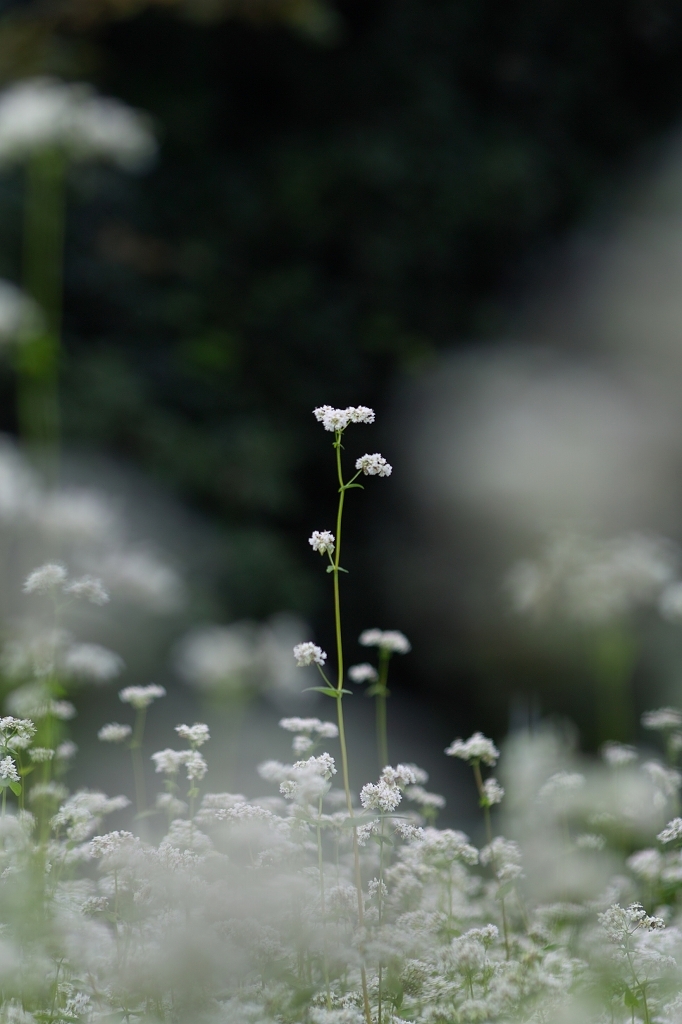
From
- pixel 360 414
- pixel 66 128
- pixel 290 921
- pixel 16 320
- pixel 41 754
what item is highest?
pixel 66 128

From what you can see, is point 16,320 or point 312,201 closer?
point 16,320

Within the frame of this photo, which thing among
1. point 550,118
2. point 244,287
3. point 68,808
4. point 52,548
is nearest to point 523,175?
point 550,118

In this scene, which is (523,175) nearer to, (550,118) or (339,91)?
(550,118)

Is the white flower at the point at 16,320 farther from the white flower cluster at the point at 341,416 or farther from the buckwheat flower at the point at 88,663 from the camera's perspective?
the white flower cluster at the point at 341,416

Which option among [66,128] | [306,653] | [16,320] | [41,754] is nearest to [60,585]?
[41,754]

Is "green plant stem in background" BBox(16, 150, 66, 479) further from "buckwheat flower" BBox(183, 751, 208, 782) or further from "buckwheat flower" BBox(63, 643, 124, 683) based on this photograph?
"buckwheat flower" BBox(183, 751, 208, 782)

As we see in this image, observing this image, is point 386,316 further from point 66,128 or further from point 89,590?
point 89,590
